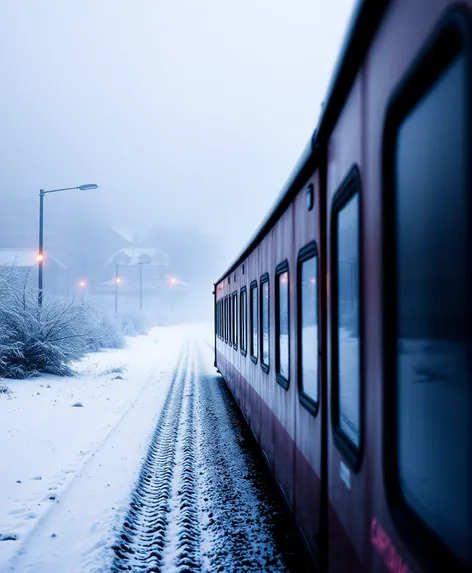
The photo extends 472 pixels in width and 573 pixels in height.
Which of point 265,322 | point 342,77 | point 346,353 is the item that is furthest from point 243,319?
point 342,77

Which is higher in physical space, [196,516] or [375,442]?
[375,442]

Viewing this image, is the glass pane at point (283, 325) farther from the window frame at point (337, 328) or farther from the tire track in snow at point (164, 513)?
the tire track in snow at point (164, 513)

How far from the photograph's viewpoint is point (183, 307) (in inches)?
3720

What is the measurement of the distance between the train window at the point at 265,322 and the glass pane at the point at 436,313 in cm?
416

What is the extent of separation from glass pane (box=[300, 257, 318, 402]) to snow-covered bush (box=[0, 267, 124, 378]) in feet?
43.7

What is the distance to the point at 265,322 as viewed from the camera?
626 centimetres

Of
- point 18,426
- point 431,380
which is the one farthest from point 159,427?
point 431,380

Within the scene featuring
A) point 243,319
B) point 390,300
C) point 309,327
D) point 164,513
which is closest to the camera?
point 390,300

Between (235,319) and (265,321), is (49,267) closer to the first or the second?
(235,319)

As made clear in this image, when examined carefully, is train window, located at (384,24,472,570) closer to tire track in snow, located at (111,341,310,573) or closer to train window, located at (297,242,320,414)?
train window, located at (297,242,320,414)

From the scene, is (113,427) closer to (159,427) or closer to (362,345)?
(159,427)

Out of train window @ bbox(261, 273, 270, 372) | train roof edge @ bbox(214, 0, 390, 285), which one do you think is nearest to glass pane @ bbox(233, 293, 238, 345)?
train window @ bbox(261, 273, 270, 372)

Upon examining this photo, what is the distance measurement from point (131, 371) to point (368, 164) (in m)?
17.8

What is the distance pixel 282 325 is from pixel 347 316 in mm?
2261
